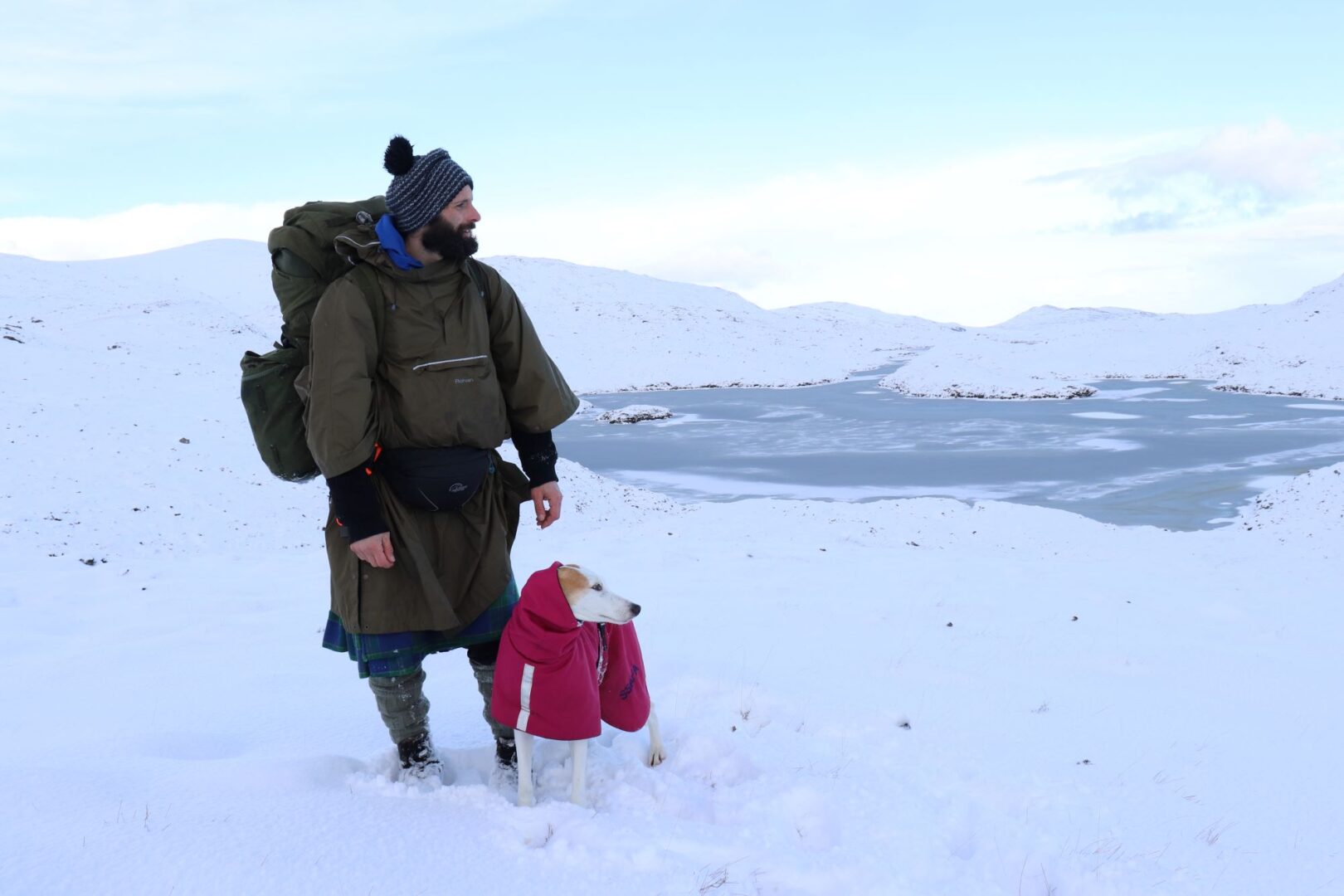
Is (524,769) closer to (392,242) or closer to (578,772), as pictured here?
(578,772)

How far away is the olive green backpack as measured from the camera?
10.3 ft

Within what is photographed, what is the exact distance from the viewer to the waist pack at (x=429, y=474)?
10.5ft

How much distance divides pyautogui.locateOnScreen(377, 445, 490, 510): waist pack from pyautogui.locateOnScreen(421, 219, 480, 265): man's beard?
2.28ft

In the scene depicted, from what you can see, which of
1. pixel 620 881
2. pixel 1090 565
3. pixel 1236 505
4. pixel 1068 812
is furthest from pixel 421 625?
pixel 1236 505

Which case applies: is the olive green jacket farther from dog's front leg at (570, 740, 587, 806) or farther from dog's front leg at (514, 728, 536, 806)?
dog's front leg at (570, 740, 587, 806)

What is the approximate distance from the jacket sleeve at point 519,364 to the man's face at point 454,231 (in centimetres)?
22

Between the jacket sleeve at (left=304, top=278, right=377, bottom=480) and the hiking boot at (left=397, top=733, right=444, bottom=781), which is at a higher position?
the jacket sleeve at (left=304, top=278, right=377, bottom=480)

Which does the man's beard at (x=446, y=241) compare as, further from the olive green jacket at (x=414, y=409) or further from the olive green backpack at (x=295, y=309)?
the olive green backpack at (x=295, y=309)

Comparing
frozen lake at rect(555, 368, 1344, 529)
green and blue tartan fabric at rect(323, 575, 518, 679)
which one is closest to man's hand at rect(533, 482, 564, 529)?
green and blue tartan fabric at rect(323, 575, 518, 679)

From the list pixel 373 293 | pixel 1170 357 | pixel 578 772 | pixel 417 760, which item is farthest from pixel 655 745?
pixel 1170 357

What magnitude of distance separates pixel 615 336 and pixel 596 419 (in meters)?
32.2

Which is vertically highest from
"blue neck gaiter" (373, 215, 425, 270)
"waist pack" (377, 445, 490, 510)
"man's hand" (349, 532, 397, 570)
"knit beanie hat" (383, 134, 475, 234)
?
"knit beanie hat" (383, 134, 475, 234)

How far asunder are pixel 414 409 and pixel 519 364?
49 cm

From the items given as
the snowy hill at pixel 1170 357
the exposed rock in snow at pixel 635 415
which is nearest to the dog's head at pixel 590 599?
the exposed rock in snow at pixel 635 415
